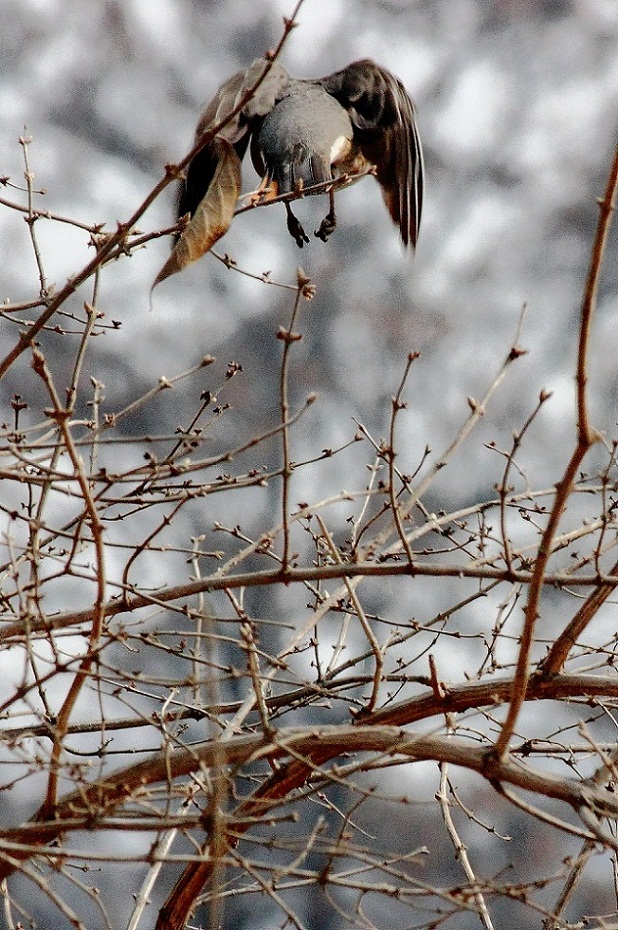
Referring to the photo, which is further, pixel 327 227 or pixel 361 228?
pixel 361 228

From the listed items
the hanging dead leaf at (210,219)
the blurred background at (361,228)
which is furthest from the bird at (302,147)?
the blurred background at (361,228)

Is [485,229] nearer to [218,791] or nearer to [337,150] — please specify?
[337,150]

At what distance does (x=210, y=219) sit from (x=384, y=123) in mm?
474

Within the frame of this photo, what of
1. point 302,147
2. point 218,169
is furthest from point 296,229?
point 218,169

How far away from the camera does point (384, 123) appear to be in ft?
4.15

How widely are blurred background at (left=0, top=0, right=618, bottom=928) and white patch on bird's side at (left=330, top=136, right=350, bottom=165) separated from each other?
1.35 feet

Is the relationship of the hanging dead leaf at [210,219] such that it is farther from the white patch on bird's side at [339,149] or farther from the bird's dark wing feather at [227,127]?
the white patch on bird's side at [339,149]

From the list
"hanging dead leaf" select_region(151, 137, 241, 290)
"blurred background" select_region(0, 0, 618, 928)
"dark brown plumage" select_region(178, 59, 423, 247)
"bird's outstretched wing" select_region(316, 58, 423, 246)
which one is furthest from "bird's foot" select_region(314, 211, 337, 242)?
"blurred background" select_region(0, 0, 618, 928)

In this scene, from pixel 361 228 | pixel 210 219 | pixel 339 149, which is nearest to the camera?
pixel 210 219

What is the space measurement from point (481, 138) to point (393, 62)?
0.21 m

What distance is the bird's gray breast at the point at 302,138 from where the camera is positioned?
3.58 feet

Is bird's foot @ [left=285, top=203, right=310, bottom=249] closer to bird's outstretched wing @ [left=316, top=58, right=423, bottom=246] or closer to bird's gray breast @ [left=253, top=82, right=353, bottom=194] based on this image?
bird's gray breast @ [left=253, top=82, right=353, bottom=194]

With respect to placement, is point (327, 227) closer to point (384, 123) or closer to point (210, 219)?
point (384, 123)

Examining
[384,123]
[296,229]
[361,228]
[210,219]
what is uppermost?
[361,228]
